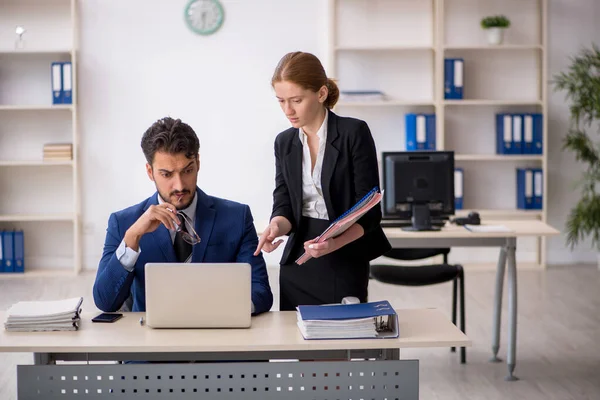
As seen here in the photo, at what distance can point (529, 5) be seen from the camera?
24.1 ft

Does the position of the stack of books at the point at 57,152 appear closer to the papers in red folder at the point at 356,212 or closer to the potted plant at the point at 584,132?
the potted plant at the point at 584,132

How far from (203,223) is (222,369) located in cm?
54

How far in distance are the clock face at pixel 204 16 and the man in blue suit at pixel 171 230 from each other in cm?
467

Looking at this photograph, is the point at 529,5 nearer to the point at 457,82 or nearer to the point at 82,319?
the point at 457,82

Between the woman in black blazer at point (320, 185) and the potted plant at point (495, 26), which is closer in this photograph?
the woman in black blazer at point (320, 185)

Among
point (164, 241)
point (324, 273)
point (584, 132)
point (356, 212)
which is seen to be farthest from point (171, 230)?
point (584, 132)

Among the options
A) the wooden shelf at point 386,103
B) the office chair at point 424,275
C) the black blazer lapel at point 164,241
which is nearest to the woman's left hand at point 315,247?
the black blazer lapel at point 164,241

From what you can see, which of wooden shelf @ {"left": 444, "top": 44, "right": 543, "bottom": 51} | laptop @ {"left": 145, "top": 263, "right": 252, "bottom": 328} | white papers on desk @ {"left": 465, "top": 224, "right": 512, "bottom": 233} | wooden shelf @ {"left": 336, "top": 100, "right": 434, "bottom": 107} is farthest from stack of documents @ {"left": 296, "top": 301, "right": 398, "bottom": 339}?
wooden shelf @ {"left": 444, "top": 44, "right": 543, "bottom": 51}

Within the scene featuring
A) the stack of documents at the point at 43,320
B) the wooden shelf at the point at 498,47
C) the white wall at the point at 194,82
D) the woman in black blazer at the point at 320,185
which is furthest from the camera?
the white wall at the point at 194,82

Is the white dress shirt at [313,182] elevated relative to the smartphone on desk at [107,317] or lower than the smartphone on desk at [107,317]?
elevated

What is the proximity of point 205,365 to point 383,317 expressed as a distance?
20.4 inches

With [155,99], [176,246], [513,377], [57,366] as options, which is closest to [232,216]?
[176,246]

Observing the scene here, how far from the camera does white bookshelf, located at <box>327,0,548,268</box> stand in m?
7.29

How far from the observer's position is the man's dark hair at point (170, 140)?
2.62m
